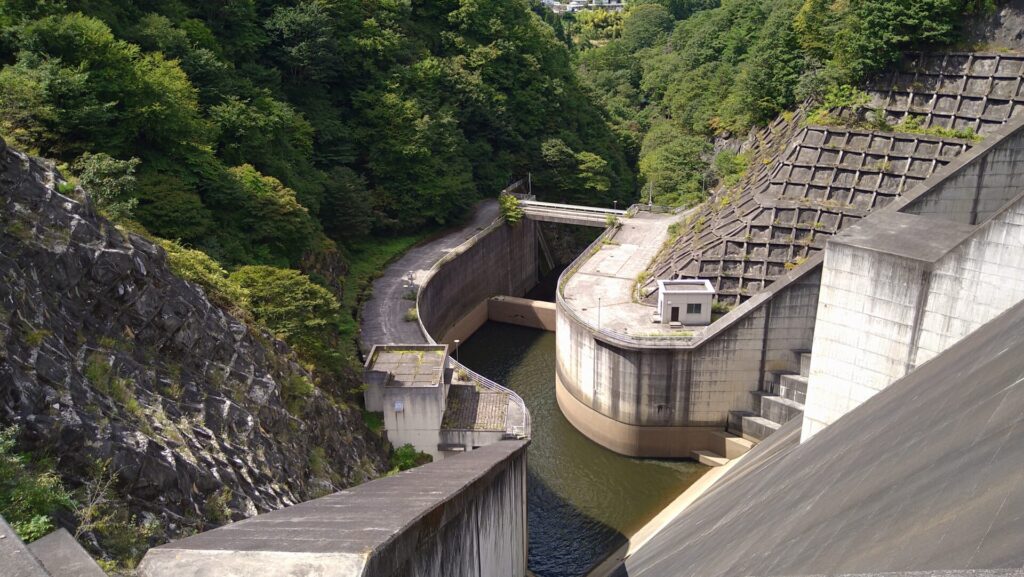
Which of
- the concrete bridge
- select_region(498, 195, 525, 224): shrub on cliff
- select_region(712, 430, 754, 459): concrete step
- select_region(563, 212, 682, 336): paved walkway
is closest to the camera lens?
select_region(712, 430, 754, 459): concrete step

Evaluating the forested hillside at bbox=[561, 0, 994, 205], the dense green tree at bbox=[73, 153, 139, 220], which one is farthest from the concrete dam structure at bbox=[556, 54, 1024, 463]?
the dense green tree at bbox=[73, 153, 139, 220]

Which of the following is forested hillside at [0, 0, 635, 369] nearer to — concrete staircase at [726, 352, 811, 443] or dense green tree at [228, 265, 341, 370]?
dense green tree at [228, 265, 341, 370]

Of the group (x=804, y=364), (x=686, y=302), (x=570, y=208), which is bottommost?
(x=804, y=364)

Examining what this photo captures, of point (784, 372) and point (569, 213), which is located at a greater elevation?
point (569, 213)

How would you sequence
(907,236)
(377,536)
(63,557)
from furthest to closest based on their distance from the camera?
(907,236), (377,536), (63,557)

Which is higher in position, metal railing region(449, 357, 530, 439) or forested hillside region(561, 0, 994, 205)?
forested hillside region(561, 0, 994, 205)

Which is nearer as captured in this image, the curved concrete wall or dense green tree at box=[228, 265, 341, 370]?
dense green tree at box=[228, 265, 341, 370]

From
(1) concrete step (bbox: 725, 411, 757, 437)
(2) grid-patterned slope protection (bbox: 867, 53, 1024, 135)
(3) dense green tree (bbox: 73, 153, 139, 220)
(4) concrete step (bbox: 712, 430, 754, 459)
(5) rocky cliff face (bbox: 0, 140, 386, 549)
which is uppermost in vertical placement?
(2) grid-patterned slope protection (bbox: 867, 53, 1024, 135)

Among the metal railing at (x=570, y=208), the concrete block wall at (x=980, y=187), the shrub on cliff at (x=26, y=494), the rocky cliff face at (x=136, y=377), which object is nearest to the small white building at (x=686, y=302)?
the concrete block wall at (x=980, y=187)

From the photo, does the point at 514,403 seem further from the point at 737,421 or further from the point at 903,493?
the point at 903,493

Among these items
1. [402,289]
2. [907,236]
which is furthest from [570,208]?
[907,236]
